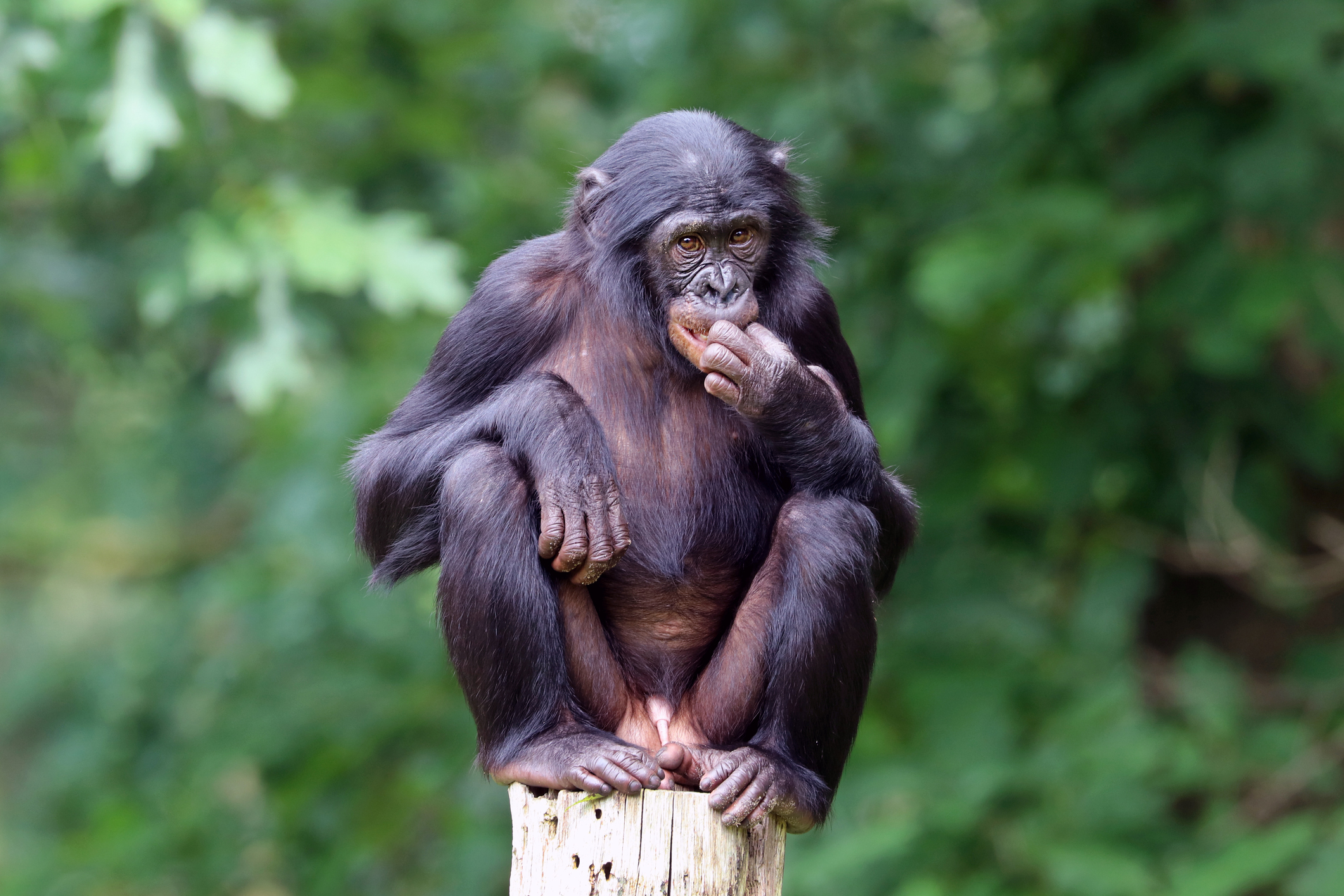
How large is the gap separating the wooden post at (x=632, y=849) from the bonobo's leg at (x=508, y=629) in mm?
111

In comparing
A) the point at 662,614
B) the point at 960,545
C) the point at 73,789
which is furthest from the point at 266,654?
the point at 662,614

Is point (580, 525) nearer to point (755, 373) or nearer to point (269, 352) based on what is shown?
point (755, 373)

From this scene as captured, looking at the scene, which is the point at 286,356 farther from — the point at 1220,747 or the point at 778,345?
the point at 1220,747

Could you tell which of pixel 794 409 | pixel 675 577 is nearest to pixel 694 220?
pixel 794 409

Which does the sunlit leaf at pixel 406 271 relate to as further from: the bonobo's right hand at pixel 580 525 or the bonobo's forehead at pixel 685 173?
the bonobo's right hand at pixel 580 525

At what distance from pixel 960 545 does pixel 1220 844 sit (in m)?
2.38

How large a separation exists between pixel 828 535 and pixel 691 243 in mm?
1047

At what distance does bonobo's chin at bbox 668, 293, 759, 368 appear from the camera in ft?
14.0

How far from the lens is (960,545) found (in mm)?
9008

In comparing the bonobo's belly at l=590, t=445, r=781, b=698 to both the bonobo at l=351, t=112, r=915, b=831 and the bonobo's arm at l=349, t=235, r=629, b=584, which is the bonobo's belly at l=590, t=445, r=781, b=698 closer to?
the bonobo at l=351, t=112, r=915, b=831

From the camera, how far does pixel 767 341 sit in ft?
13.8

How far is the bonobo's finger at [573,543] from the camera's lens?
4160 millimetres

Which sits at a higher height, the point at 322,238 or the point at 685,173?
the point at 322,238

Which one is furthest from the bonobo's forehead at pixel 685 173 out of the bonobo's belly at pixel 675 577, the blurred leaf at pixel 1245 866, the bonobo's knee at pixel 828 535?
the blurred leaf at pixel 1245 866
